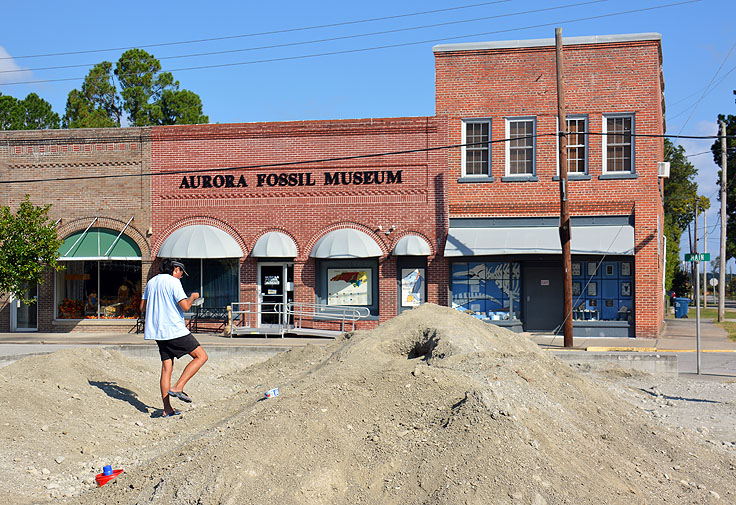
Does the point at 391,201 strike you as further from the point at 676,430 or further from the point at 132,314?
the point at 676,430

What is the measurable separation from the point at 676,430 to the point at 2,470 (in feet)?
25.3

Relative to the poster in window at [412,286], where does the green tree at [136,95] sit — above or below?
above

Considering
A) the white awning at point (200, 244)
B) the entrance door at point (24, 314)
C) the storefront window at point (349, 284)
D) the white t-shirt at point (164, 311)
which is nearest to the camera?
the white t-shirt at point (164, 311)

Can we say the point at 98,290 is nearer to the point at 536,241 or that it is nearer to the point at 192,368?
the point at 536,241

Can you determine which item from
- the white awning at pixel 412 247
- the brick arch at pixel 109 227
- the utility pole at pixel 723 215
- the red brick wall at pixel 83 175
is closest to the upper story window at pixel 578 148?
the white awning at pixel 412 247

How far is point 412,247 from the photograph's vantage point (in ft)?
75.3

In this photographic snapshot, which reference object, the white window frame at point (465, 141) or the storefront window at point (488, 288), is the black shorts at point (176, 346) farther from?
the white window frame at point (465, 141)

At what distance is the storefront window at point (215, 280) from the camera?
24.3 meters

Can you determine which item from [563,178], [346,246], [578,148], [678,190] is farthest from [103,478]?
[678,190]

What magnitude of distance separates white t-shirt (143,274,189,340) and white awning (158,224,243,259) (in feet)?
45.4

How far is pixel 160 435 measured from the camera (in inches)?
355

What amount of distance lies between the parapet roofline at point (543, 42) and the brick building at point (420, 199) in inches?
1.9

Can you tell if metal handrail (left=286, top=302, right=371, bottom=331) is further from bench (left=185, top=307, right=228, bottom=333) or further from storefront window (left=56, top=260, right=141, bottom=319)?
storefront window (left=56, top=260, right=141, bottom=319)

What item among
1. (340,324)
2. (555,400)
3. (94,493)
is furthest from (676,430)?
(340,324)
